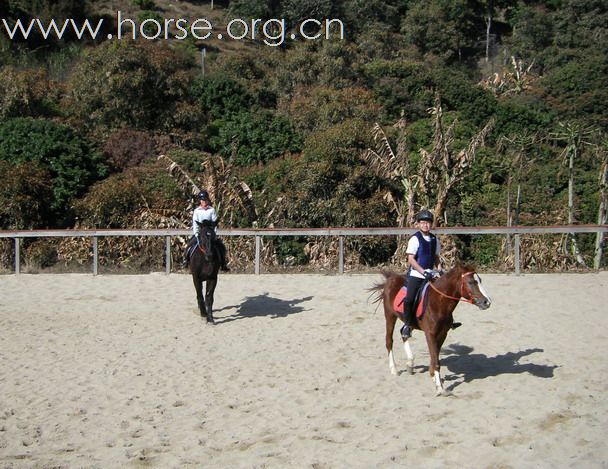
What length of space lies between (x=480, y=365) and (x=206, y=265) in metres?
5.15

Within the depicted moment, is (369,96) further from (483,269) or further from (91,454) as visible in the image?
(91,454)

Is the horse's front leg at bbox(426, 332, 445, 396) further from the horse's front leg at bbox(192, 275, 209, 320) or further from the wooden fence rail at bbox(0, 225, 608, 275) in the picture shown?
the wooden fence rail at bbox(0, 225, 608, 275)

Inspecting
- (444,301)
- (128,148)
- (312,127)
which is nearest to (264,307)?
(444,301)

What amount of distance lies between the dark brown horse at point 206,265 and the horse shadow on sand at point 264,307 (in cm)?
45

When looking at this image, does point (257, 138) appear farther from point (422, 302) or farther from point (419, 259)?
point (422, 302)

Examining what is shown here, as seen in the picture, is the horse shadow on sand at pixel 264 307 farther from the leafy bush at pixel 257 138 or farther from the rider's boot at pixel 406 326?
the leafy bush at pixel 257 138

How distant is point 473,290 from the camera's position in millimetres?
8562

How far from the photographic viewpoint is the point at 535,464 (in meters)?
6.67

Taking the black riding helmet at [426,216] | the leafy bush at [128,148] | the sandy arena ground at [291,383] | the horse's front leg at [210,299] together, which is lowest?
the sandy arena ground at [291,383]

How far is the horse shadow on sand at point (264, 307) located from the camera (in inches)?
531

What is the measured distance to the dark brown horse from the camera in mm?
12812

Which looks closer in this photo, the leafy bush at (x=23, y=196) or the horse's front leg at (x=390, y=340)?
the horse's front leg at (x=390, y=340)

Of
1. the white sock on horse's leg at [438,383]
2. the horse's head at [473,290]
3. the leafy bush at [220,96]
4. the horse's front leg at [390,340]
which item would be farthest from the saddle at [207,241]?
the leafy bush at [220,96]

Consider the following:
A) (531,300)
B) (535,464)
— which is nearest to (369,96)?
(531,300)
